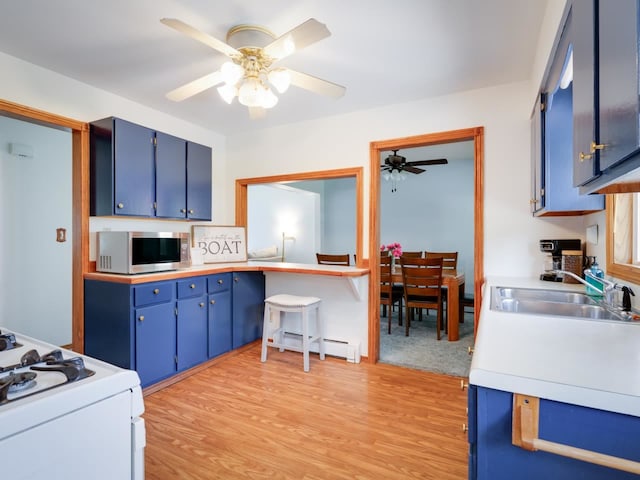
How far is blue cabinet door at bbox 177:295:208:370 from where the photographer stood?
106 inches

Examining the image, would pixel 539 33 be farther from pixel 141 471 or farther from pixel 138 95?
pixel 138 95

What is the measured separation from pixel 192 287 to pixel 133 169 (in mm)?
1045

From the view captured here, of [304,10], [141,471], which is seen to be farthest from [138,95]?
[141,471]

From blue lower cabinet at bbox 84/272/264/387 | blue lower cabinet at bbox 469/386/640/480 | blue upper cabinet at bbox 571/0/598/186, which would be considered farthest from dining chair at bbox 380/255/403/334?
blue lower cabinet at bbox 469/386/640/480

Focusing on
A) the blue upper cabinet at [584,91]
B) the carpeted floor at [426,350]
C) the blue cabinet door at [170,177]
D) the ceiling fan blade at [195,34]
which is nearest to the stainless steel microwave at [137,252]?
the blue cabinet door at [170,177]

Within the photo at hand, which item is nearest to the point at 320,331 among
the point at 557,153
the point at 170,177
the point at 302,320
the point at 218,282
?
the point at 302,320

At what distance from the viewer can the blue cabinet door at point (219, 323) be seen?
9.82 ft

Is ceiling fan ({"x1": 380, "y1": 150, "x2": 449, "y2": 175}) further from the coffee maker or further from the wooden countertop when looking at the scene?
the coffee maker

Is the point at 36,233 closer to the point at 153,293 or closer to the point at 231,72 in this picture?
the point at 153,293

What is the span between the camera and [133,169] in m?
2.64

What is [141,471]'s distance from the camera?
2.73 feet

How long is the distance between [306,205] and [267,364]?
4.31m

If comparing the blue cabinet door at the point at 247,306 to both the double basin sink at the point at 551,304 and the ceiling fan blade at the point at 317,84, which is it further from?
the double basin sink at the point at 551,304

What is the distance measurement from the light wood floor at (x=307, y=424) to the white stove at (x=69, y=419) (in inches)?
41.9
